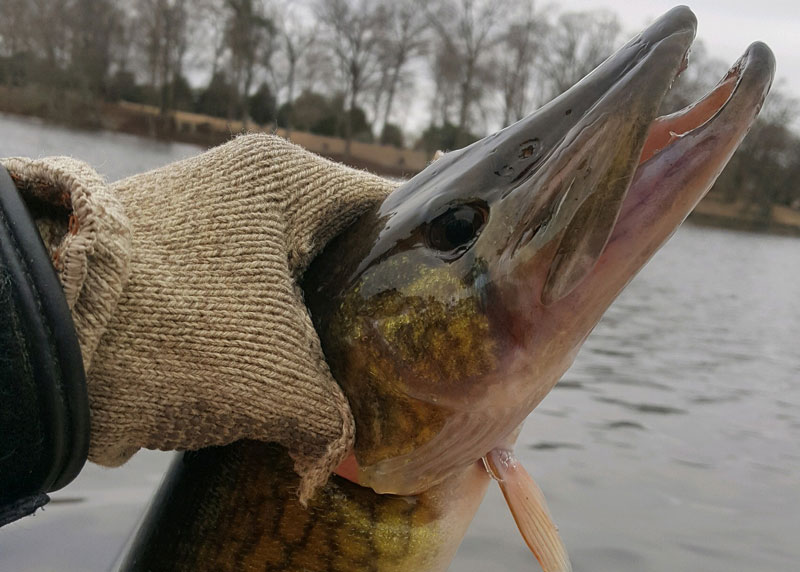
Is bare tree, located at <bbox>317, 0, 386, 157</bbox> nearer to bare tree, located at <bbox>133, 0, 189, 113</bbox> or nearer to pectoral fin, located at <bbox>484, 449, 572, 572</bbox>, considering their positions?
bare tree, located at <bbox>133, 0, 189, 113</bbox>

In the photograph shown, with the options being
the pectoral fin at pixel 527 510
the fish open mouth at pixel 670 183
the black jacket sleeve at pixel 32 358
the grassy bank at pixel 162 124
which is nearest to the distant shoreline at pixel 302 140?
the grassy bank at pixel 162 124

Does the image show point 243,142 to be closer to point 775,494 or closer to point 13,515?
point 13,515

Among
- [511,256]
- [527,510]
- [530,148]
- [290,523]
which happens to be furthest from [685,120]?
[290,523]

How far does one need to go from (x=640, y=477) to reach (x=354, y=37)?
4211cm

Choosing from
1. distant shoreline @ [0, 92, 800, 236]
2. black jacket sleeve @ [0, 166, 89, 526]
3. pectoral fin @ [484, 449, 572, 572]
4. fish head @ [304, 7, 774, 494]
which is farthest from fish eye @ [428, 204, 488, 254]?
distant shoreline @ [0, 92, 800, 236]

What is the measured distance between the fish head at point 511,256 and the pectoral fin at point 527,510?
92 millimetres

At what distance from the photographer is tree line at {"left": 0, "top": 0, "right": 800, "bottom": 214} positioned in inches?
1330

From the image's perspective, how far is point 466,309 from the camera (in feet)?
3.37

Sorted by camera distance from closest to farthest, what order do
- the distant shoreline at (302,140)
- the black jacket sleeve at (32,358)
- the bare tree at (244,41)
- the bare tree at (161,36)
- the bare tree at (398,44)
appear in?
the black jacket sleeve at (32,358) < the distant shoreline at (302,140) < the bare tree at (161,36) < the bare tree at (244,41) < the bare tree at (398,44)

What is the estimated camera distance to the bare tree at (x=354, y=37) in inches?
1636

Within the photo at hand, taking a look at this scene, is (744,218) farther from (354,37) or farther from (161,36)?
(161,36)

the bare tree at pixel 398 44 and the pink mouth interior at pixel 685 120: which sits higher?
the pink mouth interior at pixel 685 120

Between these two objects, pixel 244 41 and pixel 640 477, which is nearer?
pixel 640 477

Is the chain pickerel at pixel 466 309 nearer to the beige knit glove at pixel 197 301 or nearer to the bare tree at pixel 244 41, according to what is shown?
the beige knit glove at pixel 197 301
